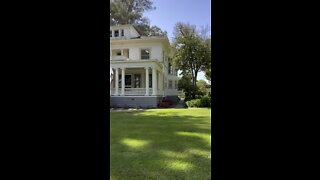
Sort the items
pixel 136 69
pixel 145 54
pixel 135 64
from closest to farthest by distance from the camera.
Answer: pixel 135 64 < pixel 136 69 < pixel 145 54

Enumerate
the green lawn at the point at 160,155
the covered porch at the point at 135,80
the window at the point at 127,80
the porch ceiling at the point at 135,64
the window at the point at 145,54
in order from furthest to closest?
the window at the point at 127,80
the window at the point at 145,54
the covered porch at the point at 135,80
the porch ceiling at the point at 135,64
the green lawn at the point at 160,155

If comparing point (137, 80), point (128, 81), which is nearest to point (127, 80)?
point (128, 81)

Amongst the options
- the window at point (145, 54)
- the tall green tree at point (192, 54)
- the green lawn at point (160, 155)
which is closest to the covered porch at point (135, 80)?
the window at point (145, 54)

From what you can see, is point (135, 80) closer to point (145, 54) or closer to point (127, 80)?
point (127, 80)

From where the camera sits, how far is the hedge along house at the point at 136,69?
21.0 meters

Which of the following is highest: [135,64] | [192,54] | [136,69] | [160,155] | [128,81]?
[192,54]

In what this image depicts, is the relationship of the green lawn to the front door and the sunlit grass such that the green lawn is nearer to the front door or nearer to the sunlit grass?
the sunlit grass

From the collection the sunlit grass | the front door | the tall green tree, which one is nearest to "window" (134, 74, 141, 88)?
the front door

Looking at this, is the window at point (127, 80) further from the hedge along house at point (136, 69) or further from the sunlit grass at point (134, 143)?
the sunlit grass at point (134, 143)

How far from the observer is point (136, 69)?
23.2 meters

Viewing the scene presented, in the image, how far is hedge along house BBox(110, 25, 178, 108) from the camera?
2102cm
